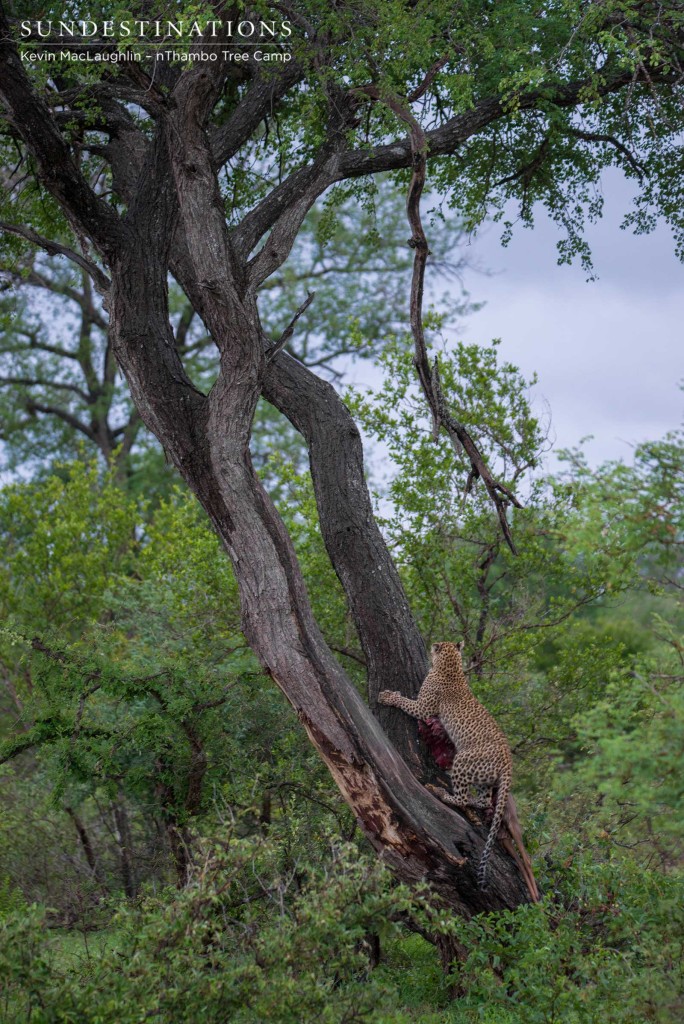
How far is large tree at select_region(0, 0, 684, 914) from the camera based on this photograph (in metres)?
7.52

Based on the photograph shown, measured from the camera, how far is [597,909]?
779 cm

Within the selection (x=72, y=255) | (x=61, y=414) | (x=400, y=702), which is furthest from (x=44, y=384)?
(x=400, y=702)

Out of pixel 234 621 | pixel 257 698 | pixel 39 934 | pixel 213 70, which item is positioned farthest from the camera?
pixel 234 621

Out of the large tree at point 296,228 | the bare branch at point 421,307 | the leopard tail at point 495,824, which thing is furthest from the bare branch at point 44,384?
the leopard tail at point 495,824

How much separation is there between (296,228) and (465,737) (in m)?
4.25

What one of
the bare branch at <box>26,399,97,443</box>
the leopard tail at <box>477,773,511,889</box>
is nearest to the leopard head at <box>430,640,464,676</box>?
the leopard tail at <box>477,773,511,889</box>

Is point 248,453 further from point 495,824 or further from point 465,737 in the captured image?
point 495,824

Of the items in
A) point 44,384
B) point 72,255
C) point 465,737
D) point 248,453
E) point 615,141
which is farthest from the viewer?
point 44,384

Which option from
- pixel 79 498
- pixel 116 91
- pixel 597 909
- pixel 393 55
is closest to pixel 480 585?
pixel 597 909

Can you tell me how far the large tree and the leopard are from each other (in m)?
0.16

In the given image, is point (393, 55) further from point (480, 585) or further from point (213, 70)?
point (480, 585)

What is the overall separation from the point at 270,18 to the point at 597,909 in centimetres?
781

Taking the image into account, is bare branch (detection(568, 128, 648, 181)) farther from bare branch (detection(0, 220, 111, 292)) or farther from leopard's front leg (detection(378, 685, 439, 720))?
leopard's front leg (detection(378, 685, 439, 720))

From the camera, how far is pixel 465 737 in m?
7.76
